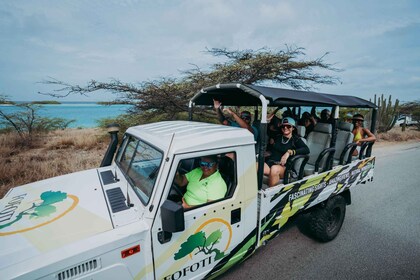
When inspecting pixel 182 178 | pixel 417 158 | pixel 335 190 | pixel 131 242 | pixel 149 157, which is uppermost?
pixel 149 157

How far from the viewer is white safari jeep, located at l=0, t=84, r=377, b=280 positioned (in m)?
1.51

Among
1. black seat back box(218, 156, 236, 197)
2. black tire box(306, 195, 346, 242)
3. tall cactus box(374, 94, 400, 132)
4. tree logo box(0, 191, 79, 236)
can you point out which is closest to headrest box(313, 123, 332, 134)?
black tire box(306, 195, 346, 242)

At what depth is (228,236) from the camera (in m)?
2.12

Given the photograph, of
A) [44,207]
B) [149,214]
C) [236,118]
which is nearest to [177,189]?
[149,214]

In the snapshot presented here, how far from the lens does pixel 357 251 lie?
3.08 meters

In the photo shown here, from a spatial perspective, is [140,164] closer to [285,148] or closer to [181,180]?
[181,180]

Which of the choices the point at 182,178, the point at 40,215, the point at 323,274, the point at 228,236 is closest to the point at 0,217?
the point at 40,215

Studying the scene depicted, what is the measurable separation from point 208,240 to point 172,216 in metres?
0.65

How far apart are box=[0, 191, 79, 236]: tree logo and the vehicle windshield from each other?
1.87 feet

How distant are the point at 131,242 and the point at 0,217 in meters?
1.23

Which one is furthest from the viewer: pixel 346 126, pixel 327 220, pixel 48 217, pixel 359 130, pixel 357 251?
pixel 359 130

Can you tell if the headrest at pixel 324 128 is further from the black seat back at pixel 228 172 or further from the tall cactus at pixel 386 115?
the tall cactus at pixel 386 115

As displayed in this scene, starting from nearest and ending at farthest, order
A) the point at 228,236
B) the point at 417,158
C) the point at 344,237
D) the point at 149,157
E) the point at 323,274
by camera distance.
A: the point at 228,236, the point at 149,157, the point at 323,274, the point at 344,237, the point at 417,158

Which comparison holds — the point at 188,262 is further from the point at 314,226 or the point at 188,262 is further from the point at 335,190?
the point at 335,190
